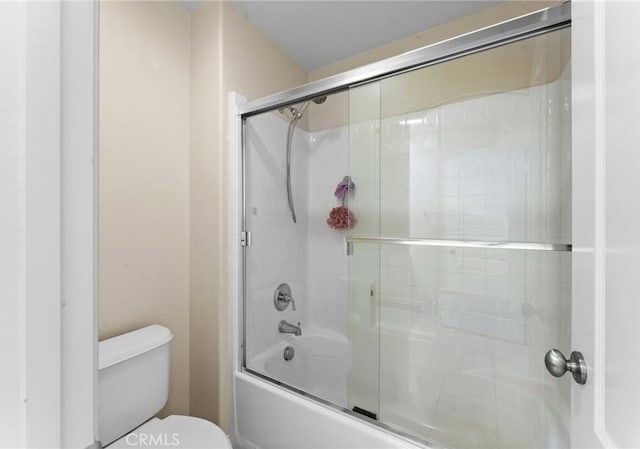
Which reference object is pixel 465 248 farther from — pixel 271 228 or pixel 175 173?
pixel 175 173

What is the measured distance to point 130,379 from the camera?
42.2 inches

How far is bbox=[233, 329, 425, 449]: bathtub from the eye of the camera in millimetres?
1092

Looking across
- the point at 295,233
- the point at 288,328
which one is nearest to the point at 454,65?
the point at 295,233

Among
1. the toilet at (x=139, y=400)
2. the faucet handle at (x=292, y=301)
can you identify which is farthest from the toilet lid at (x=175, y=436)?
the faucet handle at (x=292, y=301)

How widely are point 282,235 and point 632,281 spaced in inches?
64.8

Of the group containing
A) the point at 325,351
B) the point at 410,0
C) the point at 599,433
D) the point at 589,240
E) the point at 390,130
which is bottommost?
the point at 325,351

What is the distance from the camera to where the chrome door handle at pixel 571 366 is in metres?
0.57

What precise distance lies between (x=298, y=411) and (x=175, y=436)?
473 millimetres

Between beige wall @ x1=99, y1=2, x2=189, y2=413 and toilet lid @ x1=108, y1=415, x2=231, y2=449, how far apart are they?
1.16 ft
